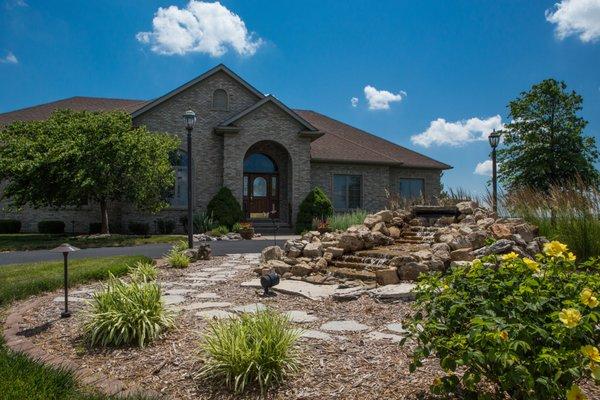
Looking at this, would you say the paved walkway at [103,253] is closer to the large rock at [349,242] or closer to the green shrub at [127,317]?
the large rock at [349,242]

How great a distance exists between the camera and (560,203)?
7.92 meters

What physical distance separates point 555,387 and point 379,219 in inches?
311

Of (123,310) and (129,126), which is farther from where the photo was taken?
→ (129,126)

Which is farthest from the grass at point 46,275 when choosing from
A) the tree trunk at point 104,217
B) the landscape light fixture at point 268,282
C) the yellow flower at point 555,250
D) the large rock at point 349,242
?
the tree trunk at point 104,217

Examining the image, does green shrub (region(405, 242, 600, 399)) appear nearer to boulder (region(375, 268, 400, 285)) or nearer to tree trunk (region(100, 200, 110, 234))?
boulder (region(375, 268, 400, 285))

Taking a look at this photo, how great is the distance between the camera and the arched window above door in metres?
23.2

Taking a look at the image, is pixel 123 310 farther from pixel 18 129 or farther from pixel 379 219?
pixel 18 129

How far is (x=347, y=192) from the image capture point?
24172 mm

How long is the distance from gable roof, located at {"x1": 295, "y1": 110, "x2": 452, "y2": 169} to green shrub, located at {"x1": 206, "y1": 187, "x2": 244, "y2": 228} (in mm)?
4562

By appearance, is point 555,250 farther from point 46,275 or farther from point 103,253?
point 103,253

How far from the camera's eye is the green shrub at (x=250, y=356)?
3.43 meters

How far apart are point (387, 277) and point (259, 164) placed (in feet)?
56.3

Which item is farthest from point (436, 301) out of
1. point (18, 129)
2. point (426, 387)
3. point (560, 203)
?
point (18, 129)

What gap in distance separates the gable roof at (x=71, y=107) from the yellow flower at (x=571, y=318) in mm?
24681
